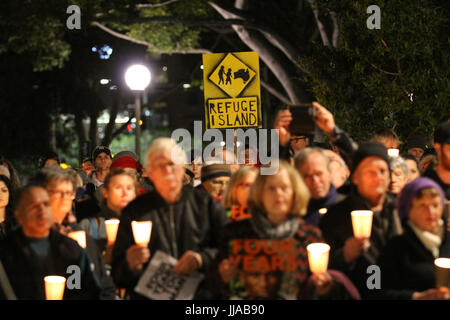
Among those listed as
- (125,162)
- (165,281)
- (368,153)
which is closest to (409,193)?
(368,153)

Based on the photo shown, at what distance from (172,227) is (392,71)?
681 centimetres

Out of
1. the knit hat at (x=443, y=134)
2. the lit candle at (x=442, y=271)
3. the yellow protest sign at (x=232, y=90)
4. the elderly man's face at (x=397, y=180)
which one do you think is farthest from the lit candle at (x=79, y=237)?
the yellow protest sign at (x=232, y=90)

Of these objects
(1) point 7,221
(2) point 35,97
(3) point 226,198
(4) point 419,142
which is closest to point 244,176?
(3) point 226,198

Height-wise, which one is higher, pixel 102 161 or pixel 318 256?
pixel 102 161

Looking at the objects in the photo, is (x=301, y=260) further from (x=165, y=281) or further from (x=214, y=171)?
(x=214, y=171)

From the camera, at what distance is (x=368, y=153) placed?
527cm

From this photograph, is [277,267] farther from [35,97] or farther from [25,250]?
[35,97]

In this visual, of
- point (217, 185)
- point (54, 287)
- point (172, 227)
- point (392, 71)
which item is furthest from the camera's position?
point (392, 71)

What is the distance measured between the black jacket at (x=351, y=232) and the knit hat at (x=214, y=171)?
1.78 meters

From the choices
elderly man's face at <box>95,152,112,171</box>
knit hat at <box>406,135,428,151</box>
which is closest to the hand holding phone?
elderly man's face at <box>95,152,112,171</box>

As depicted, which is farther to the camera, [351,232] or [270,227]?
[351,232]

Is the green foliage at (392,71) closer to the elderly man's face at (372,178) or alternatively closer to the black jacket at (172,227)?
the elderly man's face at (372,178)

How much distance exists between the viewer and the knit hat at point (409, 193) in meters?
4.78

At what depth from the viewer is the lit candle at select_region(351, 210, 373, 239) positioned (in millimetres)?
4875
